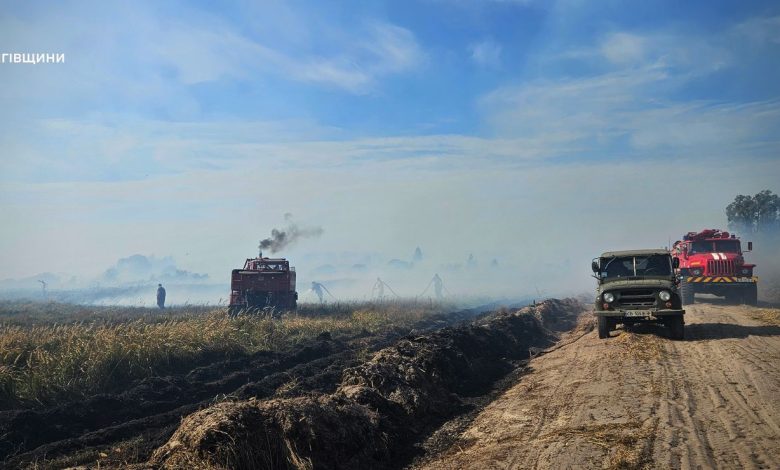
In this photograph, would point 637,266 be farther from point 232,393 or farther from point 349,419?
point 232,393

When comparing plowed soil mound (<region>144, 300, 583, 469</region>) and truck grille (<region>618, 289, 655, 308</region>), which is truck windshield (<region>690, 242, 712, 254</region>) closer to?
truck grille (<region>618, 289, 655, 308</region>)

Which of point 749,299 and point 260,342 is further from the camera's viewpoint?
point 749,299

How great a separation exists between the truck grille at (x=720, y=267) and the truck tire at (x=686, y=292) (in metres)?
1.11

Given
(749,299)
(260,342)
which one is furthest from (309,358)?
(749,299)

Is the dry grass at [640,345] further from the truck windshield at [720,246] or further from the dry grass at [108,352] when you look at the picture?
the truck windshield at [720,246]

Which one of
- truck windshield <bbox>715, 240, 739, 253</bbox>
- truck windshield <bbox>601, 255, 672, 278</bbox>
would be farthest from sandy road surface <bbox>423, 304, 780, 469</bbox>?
truck windshield <bbox>715, 240, 739, 253</bbox>

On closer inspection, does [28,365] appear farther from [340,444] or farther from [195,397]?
[340,444]

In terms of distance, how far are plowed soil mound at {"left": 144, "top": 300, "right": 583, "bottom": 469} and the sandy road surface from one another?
863 mm

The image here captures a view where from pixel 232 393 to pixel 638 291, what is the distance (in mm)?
10381

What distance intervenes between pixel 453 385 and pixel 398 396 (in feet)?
9.43

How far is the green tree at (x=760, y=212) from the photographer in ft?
230

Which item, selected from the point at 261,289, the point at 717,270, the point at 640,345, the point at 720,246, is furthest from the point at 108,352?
the point at 720,246

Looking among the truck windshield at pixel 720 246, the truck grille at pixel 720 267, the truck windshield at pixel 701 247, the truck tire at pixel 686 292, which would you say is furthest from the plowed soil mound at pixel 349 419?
the truck windshield at pixel 720 246

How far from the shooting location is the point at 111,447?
9.05 meters
